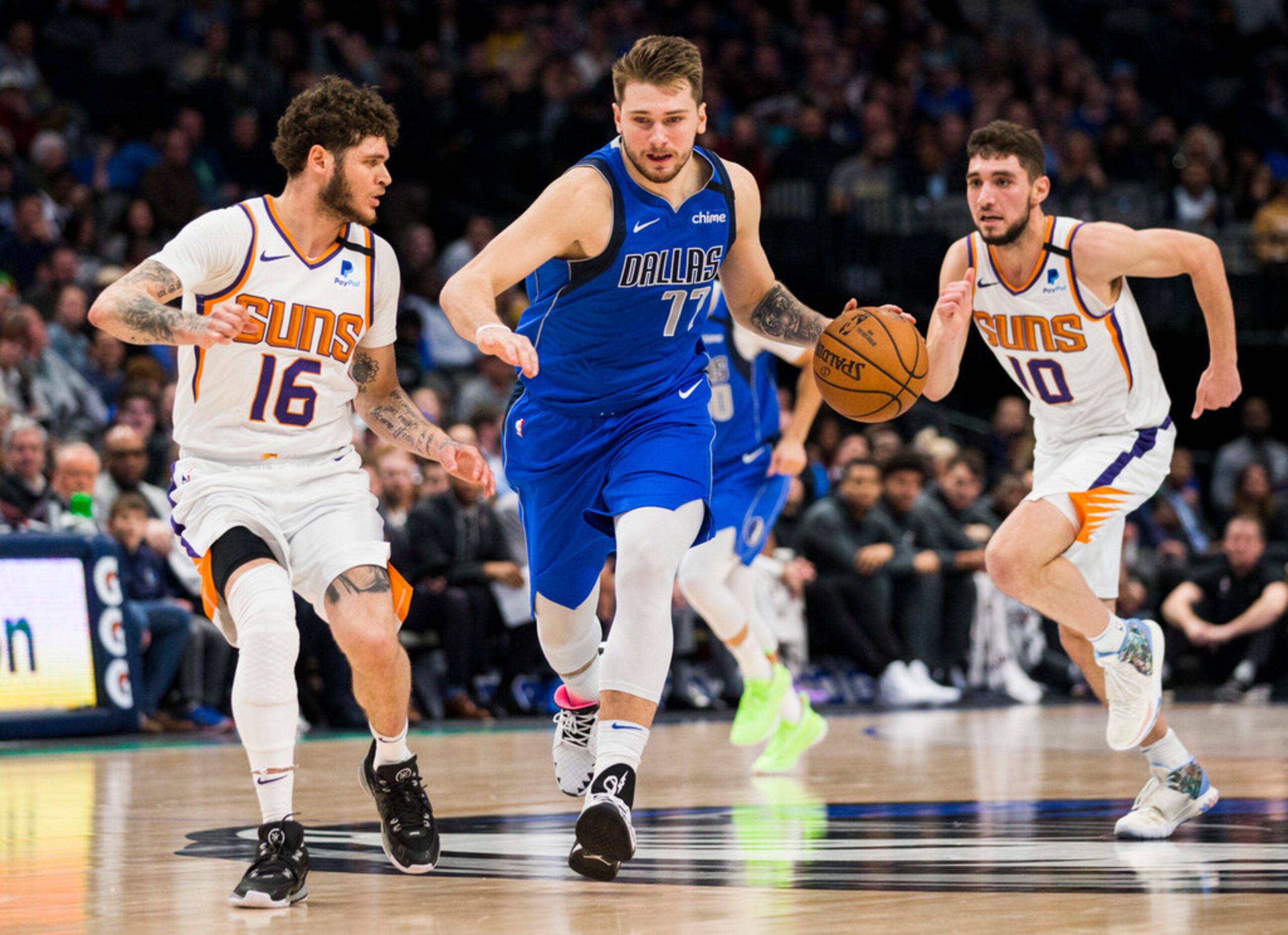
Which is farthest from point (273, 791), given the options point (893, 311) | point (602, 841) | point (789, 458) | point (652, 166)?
point (789, 458)

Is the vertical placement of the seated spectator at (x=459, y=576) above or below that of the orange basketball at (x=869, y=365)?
below

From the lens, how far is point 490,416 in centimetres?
1196

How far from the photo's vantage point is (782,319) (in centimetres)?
575

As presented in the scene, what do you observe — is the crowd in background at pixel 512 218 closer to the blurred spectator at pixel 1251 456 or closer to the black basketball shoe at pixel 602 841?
the blurred spectator at pixel 1251 456

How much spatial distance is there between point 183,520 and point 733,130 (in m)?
12.0

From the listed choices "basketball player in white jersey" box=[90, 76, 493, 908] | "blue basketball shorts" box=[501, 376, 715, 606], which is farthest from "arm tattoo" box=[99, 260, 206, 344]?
"blue basketball shorts" box=[501, 376, 715, 606]

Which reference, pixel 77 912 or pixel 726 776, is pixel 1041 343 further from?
pixel 77 912

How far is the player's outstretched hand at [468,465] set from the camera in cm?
502

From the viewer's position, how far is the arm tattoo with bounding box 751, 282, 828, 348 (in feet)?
18.9

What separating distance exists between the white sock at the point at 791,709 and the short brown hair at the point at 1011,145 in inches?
119

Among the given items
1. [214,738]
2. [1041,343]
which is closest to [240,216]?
[1041,343]

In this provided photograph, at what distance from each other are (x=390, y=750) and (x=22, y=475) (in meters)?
5.95

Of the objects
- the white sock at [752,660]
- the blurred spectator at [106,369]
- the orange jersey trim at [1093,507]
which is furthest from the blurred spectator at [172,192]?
the orange jersey trim at [1093,507]

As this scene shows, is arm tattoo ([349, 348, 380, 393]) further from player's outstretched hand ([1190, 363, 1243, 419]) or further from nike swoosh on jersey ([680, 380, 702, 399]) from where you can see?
player's outstretched hand ([1190, 363, 1243, 419])
